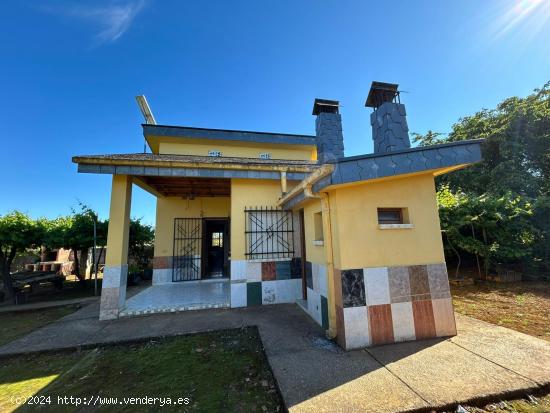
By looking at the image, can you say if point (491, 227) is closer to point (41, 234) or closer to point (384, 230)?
point (384, 230)

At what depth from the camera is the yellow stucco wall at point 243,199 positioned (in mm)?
5828

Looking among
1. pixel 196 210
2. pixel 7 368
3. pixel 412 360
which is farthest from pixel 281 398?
pixel 196 210

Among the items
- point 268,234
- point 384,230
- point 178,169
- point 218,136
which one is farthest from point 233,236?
point 218,136

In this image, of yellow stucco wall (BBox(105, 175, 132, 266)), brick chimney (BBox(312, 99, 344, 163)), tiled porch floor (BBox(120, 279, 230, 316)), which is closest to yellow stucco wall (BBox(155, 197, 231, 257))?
tiled porch floor (BBox(120, 279, 230, 316))

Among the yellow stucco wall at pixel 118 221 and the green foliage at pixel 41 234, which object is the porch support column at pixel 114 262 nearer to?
the yellow stucco wall at pixel 118 221

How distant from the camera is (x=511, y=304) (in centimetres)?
525

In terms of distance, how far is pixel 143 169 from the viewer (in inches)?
204

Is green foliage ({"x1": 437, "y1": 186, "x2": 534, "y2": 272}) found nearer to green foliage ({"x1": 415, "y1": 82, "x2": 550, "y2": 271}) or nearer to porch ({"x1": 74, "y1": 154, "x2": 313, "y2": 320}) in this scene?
green foliage ({"x1": 415, "y1": 82, "x2": 550, "y2": 271})

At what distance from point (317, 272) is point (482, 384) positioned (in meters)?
2.55

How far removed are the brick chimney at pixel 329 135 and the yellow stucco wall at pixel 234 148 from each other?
4429 millimetres

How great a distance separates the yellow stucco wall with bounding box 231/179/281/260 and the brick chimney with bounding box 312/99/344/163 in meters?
1.67

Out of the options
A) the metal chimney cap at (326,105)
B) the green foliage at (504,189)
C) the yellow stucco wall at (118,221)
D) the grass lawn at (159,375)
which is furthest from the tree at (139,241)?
the green foliage at (504,189)

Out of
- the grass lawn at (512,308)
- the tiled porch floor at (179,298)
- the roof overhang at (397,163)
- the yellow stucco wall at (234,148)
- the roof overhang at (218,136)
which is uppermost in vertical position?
the roof overhang at (218,136)

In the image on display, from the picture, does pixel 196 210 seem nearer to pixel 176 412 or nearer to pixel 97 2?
pixel 97 2
